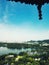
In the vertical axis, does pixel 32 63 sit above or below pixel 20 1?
below

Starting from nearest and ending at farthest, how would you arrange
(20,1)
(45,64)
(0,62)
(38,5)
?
(20,1)
(38,5)
(45,64)
(0,62)

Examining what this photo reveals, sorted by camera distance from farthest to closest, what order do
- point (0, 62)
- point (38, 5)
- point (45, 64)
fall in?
point (0, 62) < point (45, 64) < point (38, 5)

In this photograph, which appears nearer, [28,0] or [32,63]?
[28,0]

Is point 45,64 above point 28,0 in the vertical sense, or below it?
below

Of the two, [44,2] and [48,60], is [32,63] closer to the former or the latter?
[48,60]

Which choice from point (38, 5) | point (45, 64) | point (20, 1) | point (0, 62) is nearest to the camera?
point (20, 1)

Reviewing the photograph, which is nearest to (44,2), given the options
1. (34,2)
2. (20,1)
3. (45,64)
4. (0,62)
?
(34,2)

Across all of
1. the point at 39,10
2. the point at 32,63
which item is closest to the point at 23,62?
the point at 32,63

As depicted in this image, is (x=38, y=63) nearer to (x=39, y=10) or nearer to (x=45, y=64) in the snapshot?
(x=45, y=64)

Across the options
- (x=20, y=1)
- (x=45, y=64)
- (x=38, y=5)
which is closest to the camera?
(x=20, y=1)
